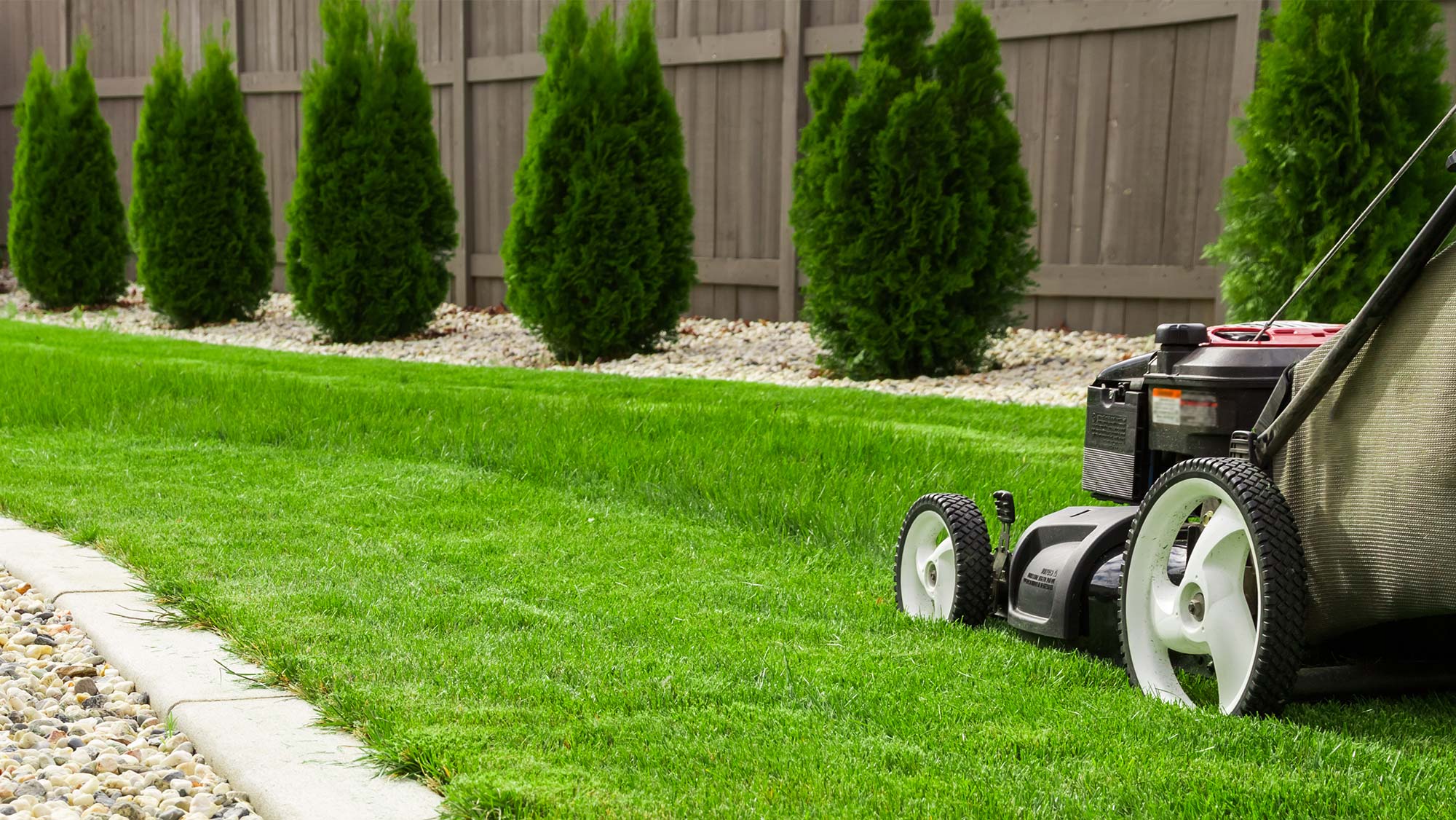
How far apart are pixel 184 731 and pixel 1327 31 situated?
21.0 ft

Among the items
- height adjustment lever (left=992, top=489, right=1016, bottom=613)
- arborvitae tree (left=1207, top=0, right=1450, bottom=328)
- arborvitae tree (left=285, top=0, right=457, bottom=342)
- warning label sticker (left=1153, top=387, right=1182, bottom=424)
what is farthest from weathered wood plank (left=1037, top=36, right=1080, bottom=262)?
warning label sticker (left=1153, top=387, right=1182, bottom=424)

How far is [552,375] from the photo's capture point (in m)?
8.90

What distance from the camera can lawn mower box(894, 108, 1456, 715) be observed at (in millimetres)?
2266

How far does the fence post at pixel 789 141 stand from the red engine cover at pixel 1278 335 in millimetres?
7557

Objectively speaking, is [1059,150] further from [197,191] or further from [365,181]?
[197,191]

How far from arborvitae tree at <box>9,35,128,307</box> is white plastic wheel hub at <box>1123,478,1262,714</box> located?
14.3 m

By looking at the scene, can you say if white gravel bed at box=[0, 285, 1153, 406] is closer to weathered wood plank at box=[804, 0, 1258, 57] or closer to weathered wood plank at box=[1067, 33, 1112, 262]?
weathered wood plank at box=[1067, 33, 1112, 262]

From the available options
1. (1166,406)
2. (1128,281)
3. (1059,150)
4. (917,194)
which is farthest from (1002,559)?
(1059,150)

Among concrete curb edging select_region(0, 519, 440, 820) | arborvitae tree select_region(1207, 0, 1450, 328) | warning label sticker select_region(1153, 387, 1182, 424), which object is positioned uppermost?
arborvitae tree select_region(1207, 0, 1450, 328)

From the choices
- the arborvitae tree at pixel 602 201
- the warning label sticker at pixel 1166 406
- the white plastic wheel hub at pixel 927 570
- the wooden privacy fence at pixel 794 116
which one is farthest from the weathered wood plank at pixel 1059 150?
the warning label sticker at pixel 1166 406

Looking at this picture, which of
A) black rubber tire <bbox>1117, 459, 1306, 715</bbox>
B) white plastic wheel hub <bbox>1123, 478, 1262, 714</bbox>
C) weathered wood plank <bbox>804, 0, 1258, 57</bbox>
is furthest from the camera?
weathered wood plank <bbox>804, 0, 1258, 57</bbox>

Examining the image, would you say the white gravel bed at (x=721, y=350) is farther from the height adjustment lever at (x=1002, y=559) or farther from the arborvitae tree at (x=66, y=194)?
the height adjustment lever at (x=1002, y=559)

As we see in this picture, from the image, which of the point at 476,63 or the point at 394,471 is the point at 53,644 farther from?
the point at 476,63

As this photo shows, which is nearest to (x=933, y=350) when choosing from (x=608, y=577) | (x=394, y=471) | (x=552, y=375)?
(x=552, y=375)
